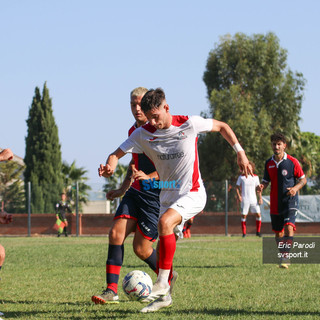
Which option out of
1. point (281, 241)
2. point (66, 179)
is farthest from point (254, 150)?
point (281, 241)

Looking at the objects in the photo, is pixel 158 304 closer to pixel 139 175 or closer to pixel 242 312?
pixel 242 312

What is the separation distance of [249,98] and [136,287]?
39444 mm

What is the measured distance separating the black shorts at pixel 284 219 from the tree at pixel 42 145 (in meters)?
37.4

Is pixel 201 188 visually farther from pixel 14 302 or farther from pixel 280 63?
pixel 280 63

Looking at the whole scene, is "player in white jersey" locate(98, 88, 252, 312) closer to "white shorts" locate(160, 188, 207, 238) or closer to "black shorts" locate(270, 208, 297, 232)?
"white shorts" locate(160, 188, 207, 238)

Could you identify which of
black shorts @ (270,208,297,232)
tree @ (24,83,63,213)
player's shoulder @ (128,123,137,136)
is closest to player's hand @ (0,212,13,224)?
player's shoulder @ (128,123,137,136)

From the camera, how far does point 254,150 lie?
141 feet

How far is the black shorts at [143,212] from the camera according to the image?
644 centimetres

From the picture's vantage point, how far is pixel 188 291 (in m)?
7.21

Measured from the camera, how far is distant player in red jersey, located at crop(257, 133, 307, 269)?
10.6 metres

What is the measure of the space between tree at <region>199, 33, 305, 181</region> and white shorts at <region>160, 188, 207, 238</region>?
1482 inches

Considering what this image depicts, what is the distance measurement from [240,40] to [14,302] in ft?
138

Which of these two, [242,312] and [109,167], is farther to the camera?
[242,312]

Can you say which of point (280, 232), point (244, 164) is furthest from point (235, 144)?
point (280, 232)
